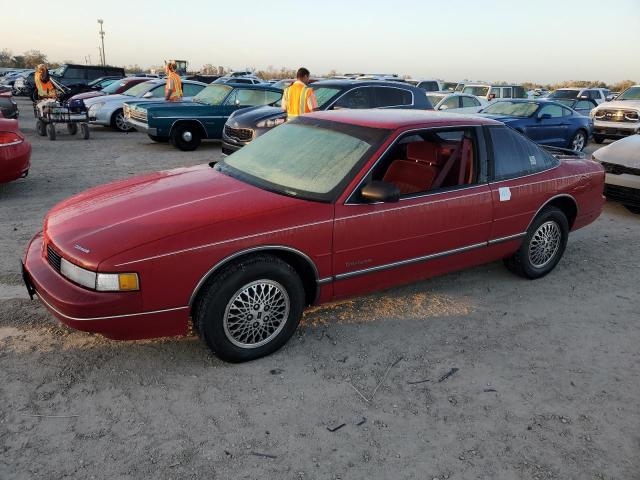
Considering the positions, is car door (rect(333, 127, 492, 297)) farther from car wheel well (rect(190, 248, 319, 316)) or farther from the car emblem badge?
the car emblem badge

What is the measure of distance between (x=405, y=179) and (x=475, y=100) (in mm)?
12094

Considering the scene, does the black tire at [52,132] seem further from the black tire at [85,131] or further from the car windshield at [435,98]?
the car windshield at [435,98]

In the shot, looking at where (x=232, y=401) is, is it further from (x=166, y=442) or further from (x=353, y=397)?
(x=353, y=397)

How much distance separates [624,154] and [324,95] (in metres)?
5.20

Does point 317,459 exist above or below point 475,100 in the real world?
below

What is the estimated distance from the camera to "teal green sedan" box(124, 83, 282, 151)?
11281mm

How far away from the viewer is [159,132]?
11.3 metres

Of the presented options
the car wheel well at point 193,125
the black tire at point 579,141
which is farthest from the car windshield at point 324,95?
the black tire at point 579,141

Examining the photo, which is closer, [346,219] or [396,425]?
[396,425]

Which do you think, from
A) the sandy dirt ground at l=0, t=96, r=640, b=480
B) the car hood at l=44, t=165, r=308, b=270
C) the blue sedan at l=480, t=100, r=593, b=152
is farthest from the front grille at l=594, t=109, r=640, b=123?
the car hood at l=44, t=165, r=308, b=270

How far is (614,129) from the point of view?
1423 centimetres

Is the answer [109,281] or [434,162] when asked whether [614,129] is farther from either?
[109,281]

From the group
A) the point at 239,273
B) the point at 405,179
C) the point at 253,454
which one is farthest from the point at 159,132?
the point at 253,454

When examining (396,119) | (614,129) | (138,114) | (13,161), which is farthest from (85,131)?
(614,129)
